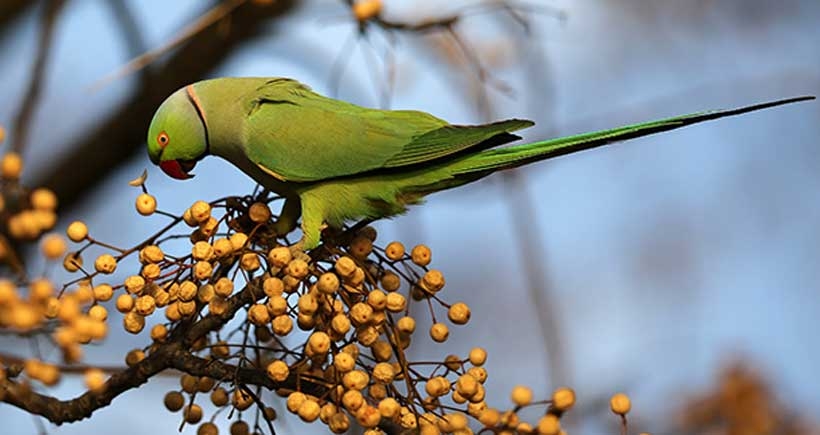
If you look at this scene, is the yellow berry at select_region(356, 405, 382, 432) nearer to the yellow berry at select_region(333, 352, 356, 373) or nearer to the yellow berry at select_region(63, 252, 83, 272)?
the yellow berry at select_region(333, 352, 356, 373)

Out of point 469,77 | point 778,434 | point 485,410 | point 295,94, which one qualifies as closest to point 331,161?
point 295,94

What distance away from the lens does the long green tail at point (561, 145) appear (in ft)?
3.42

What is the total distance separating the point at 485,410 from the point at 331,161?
390 mm

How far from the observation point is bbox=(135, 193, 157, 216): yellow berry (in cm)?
107

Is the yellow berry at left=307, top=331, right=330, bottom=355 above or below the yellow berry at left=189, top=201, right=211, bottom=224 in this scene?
below

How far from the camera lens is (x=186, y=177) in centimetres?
125

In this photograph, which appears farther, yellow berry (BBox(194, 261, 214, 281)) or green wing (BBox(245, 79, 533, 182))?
green wing (BBox(245, 79, 533, 182))

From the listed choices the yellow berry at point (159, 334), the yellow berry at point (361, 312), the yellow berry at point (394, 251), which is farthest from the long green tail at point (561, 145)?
the yellow berry at point (159, 334)

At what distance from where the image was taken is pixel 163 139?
4.01ft

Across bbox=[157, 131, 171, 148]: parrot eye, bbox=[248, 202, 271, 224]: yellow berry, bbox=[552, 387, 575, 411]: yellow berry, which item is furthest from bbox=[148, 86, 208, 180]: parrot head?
bbox=[552, 387, 575, 411]: yellow berry

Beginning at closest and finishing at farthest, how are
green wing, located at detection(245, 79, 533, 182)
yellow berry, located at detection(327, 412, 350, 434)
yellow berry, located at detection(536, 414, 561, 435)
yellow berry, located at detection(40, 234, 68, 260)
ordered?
1. yellow berry, located at detection(40, 234, 68, 260)
2. yellow berry, located at detection(536, 414, 561, 435)
3. yellow berry, located at detection(327, 412, 350, 434)
4. green wing, located at detection(245, 79, 533, 182)

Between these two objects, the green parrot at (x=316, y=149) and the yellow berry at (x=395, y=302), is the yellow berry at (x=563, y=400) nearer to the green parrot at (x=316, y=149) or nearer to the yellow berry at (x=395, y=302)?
the yellow berry at (x=395, y=302)

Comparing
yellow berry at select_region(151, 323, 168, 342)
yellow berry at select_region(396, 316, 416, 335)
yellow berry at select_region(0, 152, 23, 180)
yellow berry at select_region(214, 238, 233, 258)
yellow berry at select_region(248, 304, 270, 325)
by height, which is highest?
yellow berry at select_region(0, 152, 23, 180)

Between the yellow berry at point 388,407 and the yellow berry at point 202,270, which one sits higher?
the yellow berry at point 202,270
